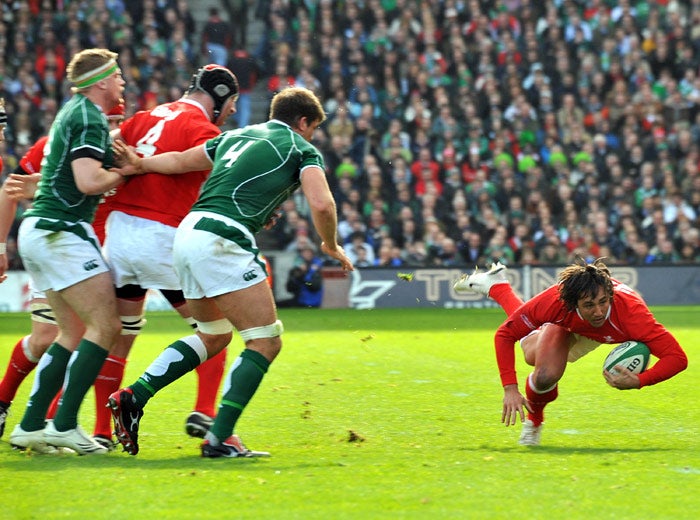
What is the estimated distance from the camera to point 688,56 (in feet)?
74.0

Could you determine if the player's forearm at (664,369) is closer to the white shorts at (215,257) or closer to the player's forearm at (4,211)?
the white shorts at (215,257)

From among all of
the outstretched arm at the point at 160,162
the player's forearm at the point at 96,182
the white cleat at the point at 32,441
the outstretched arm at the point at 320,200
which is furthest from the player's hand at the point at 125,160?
the white cleat at the point at 32,441

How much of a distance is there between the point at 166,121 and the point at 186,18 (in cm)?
1599

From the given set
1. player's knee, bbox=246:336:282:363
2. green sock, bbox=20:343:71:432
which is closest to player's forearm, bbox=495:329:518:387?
player's knee, bbox=246:336:282:363

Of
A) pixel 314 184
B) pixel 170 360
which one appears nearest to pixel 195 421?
pixel 170 360

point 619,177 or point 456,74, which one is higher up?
point 456,74

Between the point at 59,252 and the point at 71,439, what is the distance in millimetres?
1001

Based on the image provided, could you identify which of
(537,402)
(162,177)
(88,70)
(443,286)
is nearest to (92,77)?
(88,70)

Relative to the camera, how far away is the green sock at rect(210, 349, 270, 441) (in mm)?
6160

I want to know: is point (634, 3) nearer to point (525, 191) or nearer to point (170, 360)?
point (525, 191)

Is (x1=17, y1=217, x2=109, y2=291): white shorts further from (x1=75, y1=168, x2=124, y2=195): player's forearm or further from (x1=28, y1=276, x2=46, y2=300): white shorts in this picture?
(x1=28, y1=276, x2=46, y2=300): white shorts

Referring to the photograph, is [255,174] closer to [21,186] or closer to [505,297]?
[21,186]

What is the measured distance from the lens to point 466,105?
21500 millimetres

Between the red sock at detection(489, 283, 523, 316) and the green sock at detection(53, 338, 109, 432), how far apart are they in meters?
2.73
